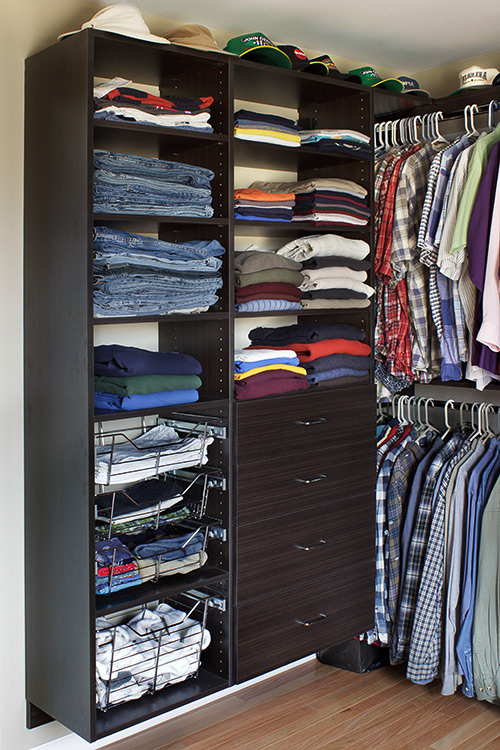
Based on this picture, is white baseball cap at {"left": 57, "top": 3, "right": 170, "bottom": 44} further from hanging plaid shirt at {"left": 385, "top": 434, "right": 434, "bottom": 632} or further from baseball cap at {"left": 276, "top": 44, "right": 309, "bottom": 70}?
hanging plaid shirt at {"left": 385, "top": 434, "right": 434, "bottom": 632}

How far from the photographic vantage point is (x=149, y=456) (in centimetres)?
227

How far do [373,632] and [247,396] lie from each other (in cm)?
118

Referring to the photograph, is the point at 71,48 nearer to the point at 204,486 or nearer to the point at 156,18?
the point at 156,18

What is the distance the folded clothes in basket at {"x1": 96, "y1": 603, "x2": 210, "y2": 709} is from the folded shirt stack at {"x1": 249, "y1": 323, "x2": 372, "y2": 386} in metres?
0.92

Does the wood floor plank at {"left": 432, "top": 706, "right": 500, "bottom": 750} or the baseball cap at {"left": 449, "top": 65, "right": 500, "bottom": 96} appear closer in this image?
the wood floor plank at {"left": 432, "top": 706, "right": 500, "bottom": 750}

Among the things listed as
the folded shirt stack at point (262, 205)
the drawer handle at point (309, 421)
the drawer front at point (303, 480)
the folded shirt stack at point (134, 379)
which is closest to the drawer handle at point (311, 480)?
the drawer front at point (303, 480)

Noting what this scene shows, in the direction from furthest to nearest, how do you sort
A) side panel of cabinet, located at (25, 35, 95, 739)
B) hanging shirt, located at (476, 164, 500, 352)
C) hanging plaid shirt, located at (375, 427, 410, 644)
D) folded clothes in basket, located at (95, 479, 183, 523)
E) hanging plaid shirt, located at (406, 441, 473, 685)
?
hanging plaid shirt, located at (375, 427, 410, 644), hanging plaid shirt, located at (406, 441, 473, 685), hanging shirt, located at (476, 164, 500, 352), folded clothes in basket, located at (95, 479, 183, 523), side panel of cabinet, located at (25, 35, 95, 739)

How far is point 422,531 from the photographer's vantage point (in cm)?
291

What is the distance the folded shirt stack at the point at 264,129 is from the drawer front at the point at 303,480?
102 centimetres

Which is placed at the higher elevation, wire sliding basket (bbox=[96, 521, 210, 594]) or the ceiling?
the ceiling

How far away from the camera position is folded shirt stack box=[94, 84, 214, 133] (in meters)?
2.13

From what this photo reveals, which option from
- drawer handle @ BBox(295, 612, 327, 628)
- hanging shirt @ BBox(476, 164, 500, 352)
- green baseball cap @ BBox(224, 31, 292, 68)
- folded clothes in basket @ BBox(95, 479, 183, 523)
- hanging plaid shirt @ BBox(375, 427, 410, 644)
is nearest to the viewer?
folded clothes in basket @ BBox(95, 479, 183, 523)

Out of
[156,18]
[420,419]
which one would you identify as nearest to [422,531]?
[420,419]

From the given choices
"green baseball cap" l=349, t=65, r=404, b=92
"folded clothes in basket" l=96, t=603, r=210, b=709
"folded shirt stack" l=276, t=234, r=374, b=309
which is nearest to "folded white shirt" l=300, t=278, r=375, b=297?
"folded shirt stack" l=276, t=234, r=374, b=309
